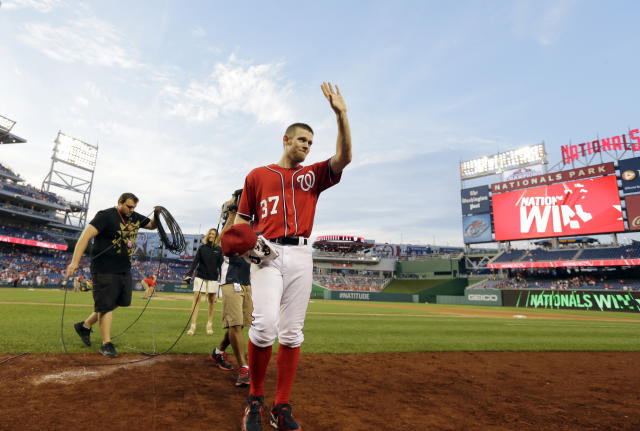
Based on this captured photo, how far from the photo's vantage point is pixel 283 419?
240cm

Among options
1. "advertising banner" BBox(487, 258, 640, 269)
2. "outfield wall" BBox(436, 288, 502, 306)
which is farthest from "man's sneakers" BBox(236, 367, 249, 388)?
"advertising banner" BBox(487, 258, 640, 269)

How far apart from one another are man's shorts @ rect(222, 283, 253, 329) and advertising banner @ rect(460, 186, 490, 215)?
4504 centimetres

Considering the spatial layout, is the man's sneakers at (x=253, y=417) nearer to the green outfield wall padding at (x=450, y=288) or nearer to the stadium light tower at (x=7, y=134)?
the green outfield wall padding at (x=450, y=288)

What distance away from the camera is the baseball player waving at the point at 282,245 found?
2.54 meters

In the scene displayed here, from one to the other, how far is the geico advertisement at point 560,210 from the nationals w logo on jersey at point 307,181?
132ft

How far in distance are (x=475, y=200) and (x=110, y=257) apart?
4677 cm

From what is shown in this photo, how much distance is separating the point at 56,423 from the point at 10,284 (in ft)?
126

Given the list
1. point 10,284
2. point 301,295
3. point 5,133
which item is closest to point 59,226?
point 5,133

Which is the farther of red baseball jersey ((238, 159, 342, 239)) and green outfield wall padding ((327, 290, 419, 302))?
green outfield wall padding ((327, 290, 419, 302))

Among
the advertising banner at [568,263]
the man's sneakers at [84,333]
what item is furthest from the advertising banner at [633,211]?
the man's sneakers at [84,333]

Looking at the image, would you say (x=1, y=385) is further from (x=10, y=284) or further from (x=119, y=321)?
(x=10, y=284)

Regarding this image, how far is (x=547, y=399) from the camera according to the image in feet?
11.0

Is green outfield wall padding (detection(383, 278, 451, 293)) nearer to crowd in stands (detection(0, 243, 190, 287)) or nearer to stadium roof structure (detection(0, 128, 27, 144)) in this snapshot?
crowd in stands (detection(0, 243, 190, 287))

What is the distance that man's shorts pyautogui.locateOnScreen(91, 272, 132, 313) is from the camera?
4.50 meters
